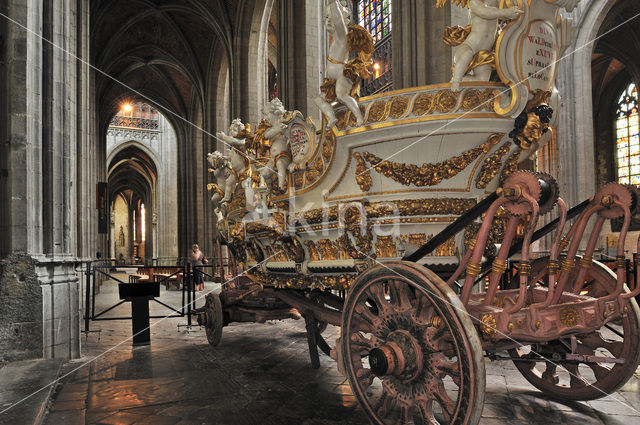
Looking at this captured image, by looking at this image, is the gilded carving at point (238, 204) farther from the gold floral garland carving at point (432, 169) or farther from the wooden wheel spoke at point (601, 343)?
the wooden wheel spoke at point (601, 343)

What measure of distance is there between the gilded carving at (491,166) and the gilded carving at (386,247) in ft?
2.15

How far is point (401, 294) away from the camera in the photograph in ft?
8.67

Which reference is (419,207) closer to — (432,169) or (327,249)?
(432,169)

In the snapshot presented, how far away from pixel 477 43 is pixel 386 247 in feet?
4.48

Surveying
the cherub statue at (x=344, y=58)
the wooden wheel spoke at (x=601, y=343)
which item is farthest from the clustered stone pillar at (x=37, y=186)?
the wooden wheel spoke at (x=601, y=343)

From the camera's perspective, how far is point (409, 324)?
2.63 m

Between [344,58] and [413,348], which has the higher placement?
[344,58]

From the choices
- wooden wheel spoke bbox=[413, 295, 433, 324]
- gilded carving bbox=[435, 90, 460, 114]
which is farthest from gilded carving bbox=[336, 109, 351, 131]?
wooden wheel spoke bbox=[413, 295, 433, 324]

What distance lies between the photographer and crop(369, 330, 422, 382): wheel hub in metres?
2.52

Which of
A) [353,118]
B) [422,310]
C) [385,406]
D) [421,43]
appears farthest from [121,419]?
[421,43]

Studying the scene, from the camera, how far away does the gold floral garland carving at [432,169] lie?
9.89 feet

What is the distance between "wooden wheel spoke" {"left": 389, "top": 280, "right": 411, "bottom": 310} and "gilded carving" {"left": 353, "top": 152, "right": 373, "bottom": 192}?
2.50 feet

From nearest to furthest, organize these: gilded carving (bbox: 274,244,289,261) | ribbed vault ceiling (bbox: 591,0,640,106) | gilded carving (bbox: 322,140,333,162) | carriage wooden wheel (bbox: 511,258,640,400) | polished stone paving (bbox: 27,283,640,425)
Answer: carriage wooden wheel (bbox: 511,258,640,400)
polished stone paving (bbox: 27,283,640,425)
gilded carving (bbox: 322,140,333,162)
gilded carving (bbox: 274,244,289,261)
ribbed vault ceiling (bbox: 591,0,640,106)

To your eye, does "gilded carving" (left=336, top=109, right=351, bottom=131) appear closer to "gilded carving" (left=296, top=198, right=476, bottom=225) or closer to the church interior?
the church interior
